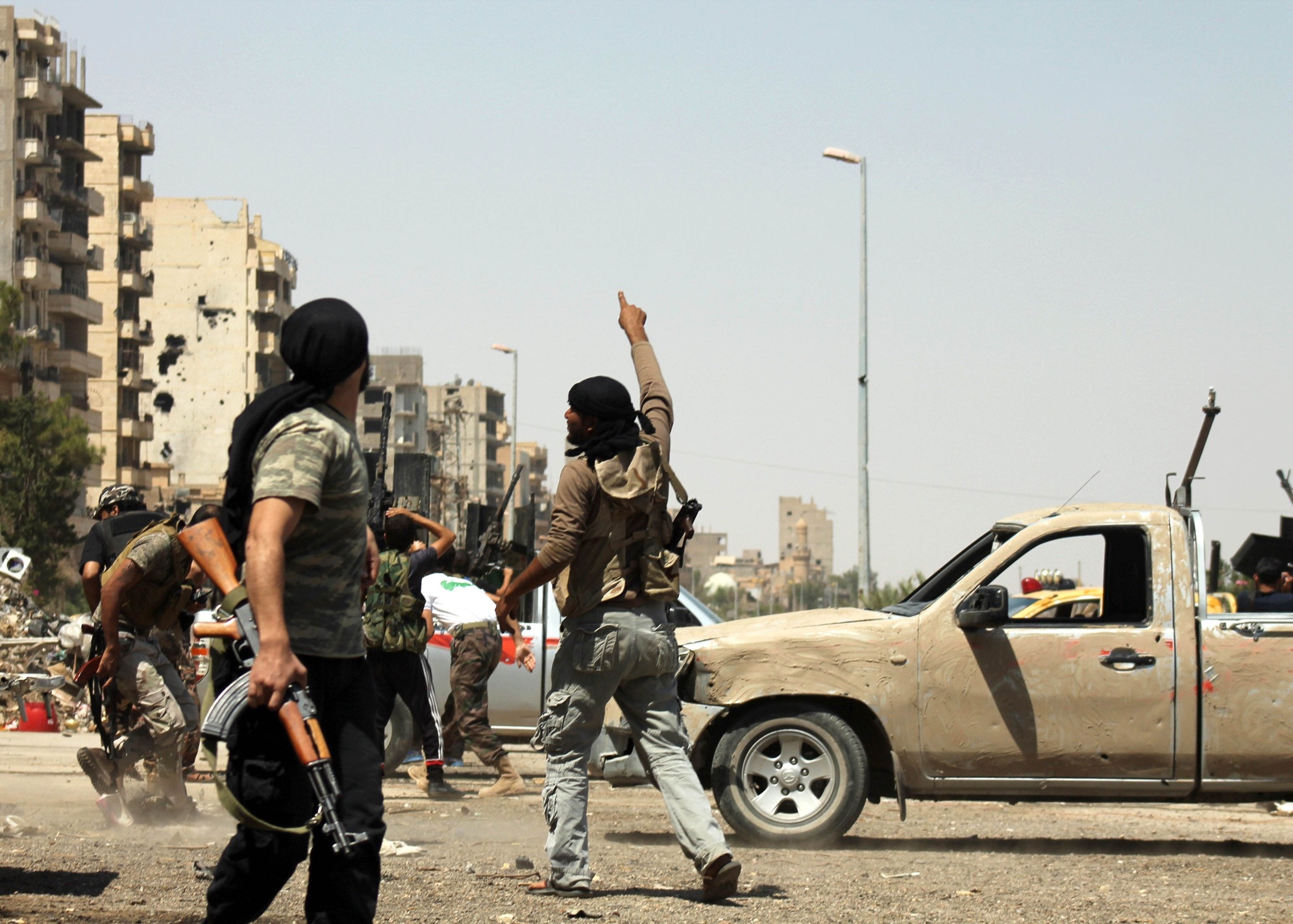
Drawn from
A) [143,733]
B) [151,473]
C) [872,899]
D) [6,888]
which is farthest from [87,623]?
[151,473]

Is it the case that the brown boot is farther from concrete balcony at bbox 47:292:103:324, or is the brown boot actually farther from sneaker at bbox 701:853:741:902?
concrete balcony at bbox 47:292:103:324

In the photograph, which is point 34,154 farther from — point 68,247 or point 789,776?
point 789,776

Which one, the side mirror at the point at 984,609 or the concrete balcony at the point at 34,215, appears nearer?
the side mirror at the point at 984,609

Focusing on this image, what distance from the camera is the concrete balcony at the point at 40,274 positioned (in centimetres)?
7462

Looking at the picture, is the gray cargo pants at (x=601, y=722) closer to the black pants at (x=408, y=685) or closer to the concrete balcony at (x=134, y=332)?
the black pants at (x=408, y=685)

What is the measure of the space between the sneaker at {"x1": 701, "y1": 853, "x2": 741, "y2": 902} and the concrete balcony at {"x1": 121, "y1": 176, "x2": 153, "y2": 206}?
89199 millimetres

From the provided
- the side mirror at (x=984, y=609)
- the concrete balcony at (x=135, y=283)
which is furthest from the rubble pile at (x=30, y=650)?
the concrete balcony at (x=135, y=283)

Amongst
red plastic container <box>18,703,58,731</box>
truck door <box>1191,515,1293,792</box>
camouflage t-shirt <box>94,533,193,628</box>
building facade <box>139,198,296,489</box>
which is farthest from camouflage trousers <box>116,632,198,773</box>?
building facade <box>139,198,296,489</box>

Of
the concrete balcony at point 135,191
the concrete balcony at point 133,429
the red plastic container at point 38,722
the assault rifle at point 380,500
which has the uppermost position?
the concrete balcony at point 135,191

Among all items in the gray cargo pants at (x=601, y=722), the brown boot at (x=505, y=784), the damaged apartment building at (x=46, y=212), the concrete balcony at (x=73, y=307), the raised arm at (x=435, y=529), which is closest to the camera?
the gray cargo pants at (x=601, y=722)

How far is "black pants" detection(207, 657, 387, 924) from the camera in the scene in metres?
4.27

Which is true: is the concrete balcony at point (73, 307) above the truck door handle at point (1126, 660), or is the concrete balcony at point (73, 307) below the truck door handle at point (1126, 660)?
above

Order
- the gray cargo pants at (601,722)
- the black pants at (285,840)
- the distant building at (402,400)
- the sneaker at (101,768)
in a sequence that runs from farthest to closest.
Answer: the distant building at (402,400), the sneaker at (101,768), the gray cargo pants at (601,722), the black pants at (285,840)

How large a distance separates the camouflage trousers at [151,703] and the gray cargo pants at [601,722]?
10.2ft
